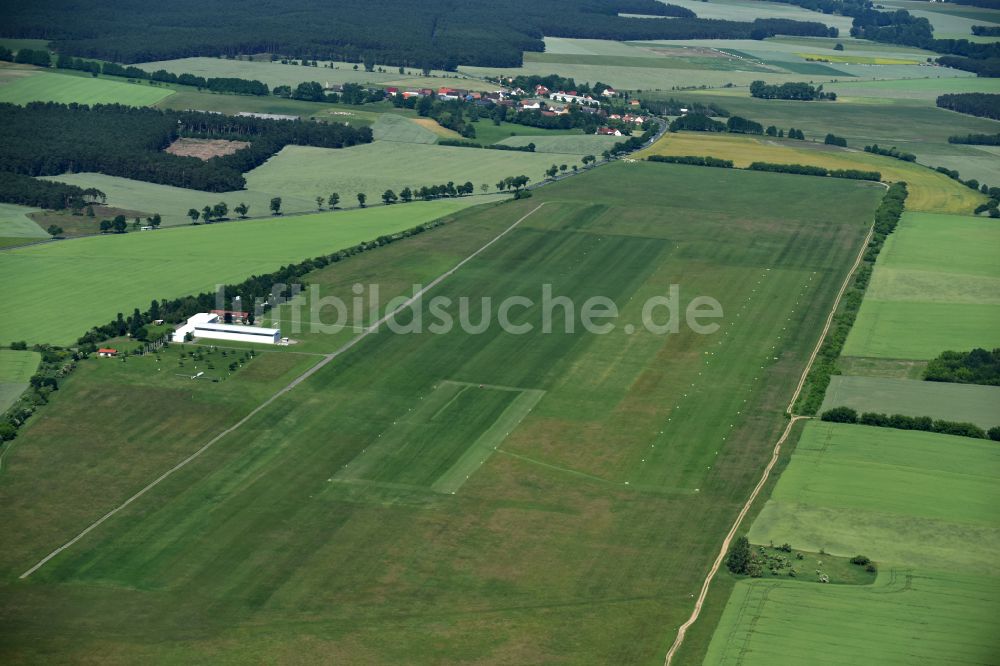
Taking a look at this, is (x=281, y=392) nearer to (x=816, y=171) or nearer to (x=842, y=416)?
(x=842, y=416)

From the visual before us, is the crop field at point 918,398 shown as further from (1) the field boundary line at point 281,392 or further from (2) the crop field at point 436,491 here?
(1) the field boundary line at point 281,392

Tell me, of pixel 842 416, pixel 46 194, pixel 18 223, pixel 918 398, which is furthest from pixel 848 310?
pixel 46 194

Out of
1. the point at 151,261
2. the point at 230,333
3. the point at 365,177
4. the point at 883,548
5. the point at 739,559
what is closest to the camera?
the point at 739,559

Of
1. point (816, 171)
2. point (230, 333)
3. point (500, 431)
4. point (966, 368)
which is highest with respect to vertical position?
point (816, 171)

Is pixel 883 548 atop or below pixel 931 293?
below

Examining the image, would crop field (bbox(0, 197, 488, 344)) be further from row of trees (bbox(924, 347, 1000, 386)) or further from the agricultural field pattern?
row of trees (bbox(924, 347, 1000, 386))

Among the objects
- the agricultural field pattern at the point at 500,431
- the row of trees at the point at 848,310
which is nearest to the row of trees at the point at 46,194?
the agricultural field pattern at the point at 500,431
